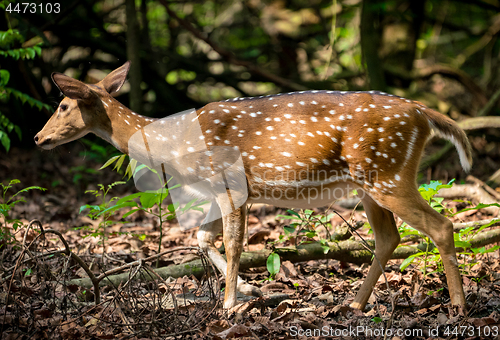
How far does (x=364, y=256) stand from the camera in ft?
14.7

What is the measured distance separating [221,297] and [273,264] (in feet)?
1.84

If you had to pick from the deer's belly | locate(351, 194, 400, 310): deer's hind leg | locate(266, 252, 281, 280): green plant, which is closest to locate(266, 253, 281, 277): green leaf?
locate(266, 252, 281, 280): green plant

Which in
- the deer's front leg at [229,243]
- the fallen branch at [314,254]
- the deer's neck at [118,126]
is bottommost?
the fallen branch at [314,254]

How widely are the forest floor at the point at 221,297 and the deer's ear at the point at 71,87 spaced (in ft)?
3.26

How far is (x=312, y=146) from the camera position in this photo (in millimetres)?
3799

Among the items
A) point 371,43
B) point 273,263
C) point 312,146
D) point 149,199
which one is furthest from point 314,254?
point 371,43

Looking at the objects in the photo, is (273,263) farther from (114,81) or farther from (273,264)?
(114,81)

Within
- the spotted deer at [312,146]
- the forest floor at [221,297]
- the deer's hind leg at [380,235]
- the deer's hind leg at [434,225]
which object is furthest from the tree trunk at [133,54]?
the deer's hind leg at [434,225]

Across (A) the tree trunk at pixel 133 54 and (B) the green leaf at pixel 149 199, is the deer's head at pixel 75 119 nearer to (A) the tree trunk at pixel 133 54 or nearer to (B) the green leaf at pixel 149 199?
(B) the green leaf at pixel 149 199

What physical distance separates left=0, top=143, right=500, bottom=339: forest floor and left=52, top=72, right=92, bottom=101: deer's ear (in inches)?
39.1

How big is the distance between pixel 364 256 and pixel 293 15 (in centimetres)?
978

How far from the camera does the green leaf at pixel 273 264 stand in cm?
409

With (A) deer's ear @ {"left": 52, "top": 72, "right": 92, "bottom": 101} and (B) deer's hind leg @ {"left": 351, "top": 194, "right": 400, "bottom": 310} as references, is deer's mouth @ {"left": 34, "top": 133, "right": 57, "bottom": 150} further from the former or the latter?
(B) deer's hind leg @ {"left": 351, "top": 194, "right": 400, "bottom": 310}

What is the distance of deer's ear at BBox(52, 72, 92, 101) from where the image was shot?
3.78m
